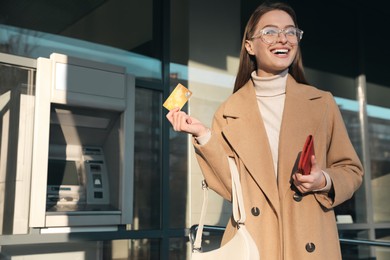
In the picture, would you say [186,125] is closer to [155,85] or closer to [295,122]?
[295,122]

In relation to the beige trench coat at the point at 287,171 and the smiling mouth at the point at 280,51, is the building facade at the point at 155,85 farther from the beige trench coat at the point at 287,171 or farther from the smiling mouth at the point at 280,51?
the smiling mouth at the point at 280,51

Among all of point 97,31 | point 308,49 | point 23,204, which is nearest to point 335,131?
point 23,204

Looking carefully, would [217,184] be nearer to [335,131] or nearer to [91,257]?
[335,131]

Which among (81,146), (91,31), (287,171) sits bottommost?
(287,171)

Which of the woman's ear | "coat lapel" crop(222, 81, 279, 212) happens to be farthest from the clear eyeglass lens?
"coat lapel" crop(222, 81, 279, 212)

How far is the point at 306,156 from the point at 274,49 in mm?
494

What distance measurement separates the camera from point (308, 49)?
6.00 m

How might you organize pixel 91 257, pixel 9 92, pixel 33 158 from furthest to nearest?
pixel 91 257 < pixel 9 92 < pixel 33 158

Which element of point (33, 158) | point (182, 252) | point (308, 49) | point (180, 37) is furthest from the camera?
point (308, 49)

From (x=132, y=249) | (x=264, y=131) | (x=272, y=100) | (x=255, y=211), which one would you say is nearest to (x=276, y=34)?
(x=272, y=100)

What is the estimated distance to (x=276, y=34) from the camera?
1806 millimetres

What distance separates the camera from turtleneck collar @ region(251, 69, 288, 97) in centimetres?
186

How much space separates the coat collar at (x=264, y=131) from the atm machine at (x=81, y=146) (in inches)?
69.5

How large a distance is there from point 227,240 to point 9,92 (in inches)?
93.9
